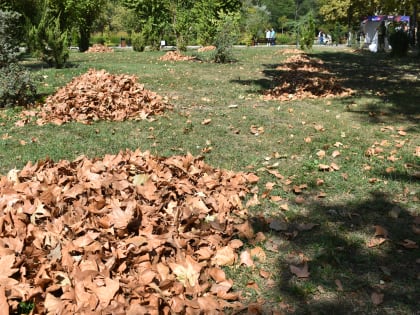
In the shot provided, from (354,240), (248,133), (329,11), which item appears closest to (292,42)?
(329,11)

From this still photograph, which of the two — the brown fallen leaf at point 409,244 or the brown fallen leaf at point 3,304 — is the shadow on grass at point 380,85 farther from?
the brown fallen leaf at point 3,304

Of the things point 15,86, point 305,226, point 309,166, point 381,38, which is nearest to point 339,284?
point 305,226

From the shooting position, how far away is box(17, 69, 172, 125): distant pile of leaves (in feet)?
23.9

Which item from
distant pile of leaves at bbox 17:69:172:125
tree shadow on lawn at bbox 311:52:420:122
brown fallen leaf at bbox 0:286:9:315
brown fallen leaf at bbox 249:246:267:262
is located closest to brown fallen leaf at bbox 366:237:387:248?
brown fallen leaf at bbox 249:246:267:262

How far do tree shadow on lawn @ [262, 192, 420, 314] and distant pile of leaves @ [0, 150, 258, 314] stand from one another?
18.6 inches

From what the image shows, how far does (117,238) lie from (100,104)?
4873mm

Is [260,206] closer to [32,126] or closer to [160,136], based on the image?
[160,136]

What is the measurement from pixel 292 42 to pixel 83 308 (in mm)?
→ 49039

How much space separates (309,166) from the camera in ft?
16.5

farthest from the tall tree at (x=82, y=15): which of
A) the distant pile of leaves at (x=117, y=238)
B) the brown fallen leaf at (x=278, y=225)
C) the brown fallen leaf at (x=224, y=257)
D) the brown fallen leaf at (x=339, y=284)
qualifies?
the brown fallen leaf at (x=339, y=284)

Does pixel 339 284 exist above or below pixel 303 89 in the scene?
below

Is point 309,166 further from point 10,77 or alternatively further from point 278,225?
point 10,77

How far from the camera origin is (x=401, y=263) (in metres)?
3.11

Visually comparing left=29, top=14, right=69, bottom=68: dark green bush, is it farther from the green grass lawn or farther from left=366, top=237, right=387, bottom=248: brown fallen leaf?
left=366, top=237, right=387, bottom=248: brown fallen leaf
